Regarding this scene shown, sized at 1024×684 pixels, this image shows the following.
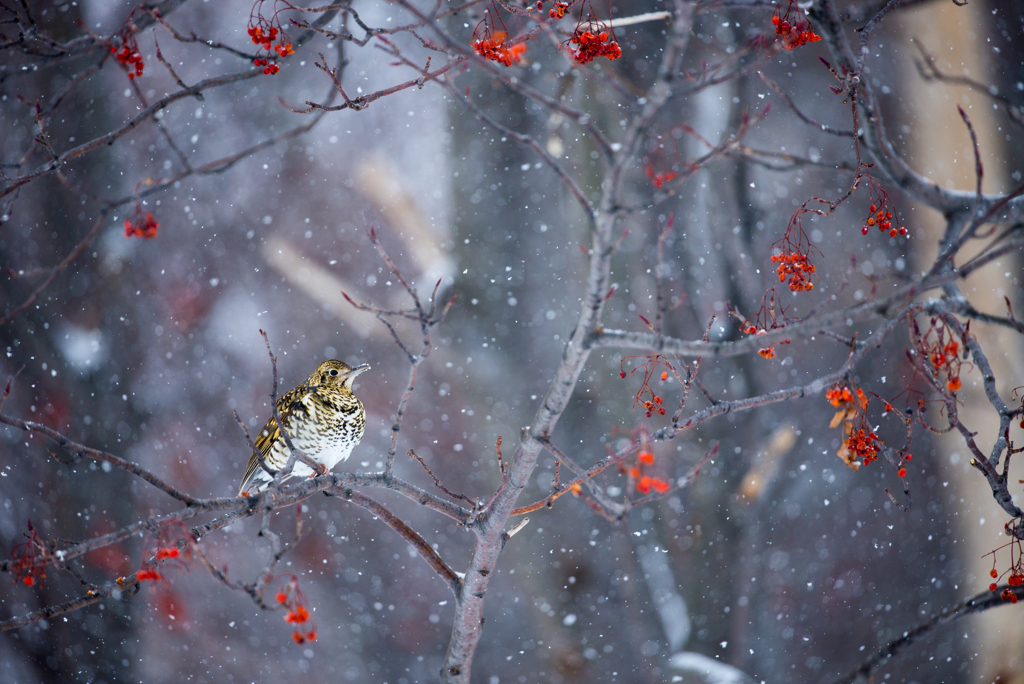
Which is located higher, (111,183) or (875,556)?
(111,183)

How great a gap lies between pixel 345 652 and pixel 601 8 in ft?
7.35

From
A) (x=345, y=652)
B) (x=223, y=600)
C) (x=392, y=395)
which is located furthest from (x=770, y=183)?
(x=223, y=600)

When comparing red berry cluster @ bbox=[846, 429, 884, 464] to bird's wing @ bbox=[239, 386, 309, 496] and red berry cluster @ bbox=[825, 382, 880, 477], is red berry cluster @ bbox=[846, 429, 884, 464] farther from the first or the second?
bird's wing @ bbox=[239, 386, 309, 496]

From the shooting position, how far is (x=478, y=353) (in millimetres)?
2279

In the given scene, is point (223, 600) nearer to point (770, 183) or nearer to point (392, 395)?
point (392, 395)

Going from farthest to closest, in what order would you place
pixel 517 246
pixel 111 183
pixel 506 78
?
1. pixel 517 246
2. pixel 111 183
3. pixel 506 78

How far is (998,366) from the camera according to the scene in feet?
7.34

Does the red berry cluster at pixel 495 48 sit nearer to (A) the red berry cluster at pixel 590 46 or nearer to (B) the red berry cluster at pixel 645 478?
(A) the red berry cluster at pixel 590 46

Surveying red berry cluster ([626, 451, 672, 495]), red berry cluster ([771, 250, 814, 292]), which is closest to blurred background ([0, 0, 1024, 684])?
red berry cluster ([771, 250, 814, 292])

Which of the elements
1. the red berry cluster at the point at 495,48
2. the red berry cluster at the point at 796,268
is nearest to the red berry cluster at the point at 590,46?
the red berry cluster at the point at 495,48

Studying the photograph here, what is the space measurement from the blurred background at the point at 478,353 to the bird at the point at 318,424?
0.56m

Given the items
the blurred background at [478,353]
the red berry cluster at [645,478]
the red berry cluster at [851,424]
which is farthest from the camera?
the blurred background at [478,353]

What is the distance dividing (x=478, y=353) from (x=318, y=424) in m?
0.77

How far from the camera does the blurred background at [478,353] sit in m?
2.14
